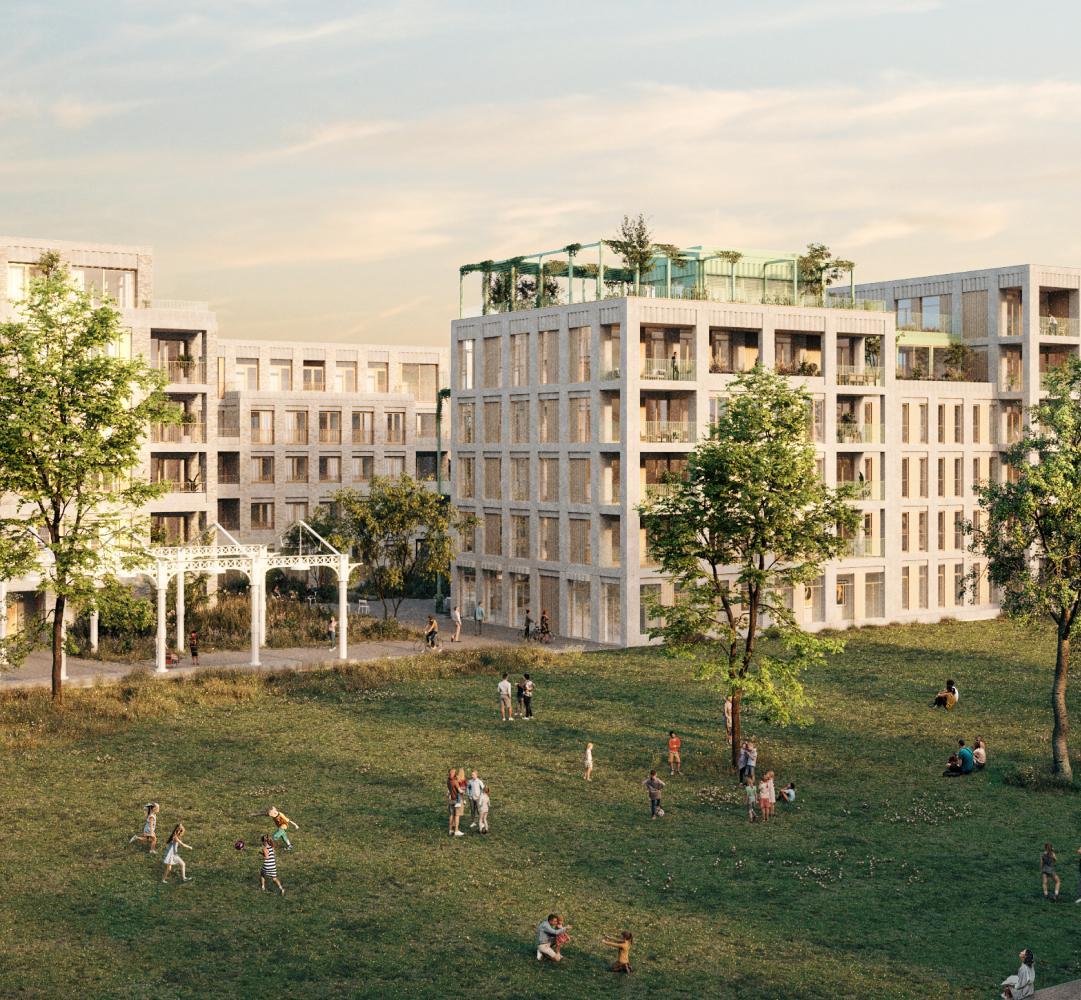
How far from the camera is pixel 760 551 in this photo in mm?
34062

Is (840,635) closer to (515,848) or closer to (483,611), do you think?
(483,611)

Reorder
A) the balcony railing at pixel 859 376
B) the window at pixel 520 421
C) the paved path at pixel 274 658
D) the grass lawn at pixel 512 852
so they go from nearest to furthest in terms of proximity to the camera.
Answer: the grass lawn at pixel 512 852, the paved path at pixel 274 658, the window at pixel 520 421, the balcony railing at pixel 859 376

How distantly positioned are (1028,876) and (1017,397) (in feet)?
157

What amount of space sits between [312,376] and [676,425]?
4694 centimetres

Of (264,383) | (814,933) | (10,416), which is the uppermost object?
(264,383)

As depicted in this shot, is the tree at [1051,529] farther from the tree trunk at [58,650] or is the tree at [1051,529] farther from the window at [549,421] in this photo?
the window at [549,421]

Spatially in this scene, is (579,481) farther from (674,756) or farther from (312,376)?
(312,376)

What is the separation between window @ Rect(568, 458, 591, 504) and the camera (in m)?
58.3

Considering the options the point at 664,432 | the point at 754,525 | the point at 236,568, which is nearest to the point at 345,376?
the point at 664,432

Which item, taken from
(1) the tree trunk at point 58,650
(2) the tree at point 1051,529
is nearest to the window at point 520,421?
(1) the tree trunk at point 58,650

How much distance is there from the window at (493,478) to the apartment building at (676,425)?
133 millimetres

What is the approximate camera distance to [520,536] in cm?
6275

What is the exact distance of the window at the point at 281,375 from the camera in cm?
9519

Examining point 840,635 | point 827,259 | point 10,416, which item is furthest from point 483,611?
point 10,416
